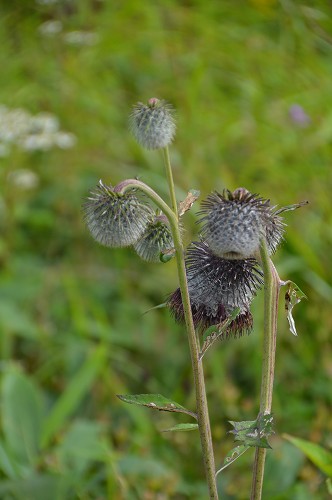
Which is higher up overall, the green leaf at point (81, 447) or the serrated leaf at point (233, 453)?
the serrated leaf at point (233, 453)

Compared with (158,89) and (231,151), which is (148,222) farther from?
Result: (158,89)

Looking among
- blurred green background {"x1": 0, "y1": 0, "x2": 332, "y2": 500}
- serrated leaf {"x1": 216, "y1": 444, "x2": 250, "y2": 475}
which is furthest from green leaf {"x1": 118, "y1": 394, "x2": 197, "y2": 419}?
blurred green background {"x1": 0, "y1": 0, "x2": 332, "y2": 500}

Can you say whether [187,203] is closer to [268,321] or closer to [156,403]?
[268,321]

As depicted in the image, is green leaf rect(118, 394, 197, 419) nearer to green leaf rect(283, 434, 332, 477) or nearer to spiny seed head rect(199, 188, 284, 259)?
spiny seed head rect(199, 188, 284, 259)

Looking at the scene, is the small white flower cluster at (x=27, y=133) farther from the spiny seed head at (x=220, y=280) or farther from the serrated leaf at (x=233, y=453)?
the serrated leaf at (x=233, y=453)

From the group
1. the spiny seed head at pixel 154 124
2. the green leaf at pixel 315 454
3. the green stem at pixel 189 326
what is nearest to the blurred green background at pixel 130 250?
the green leaf at pixel 315 454

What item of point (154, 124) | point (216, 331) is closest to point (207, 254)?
point (216, 331)
